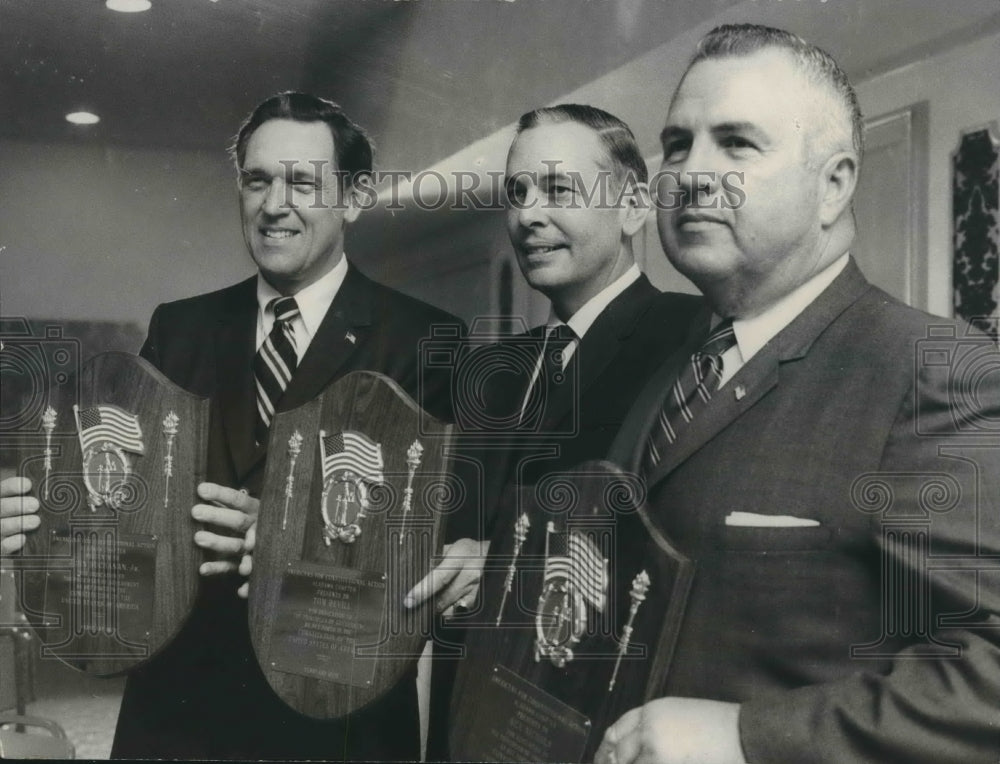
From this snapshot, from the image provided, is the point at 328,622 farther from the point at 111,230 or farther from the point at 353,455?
the point at 111,230

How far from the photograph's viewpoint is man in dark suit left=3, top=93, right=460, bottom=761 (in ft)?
9.05

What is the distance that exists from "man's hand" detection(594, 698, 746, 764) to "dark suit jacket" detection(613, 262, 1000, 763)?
0.11ft

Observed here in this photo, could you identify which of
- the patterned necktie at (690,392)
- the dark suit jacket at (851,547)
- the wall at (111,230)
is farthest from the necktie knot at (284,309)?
the dark suit jacket at (851,547)

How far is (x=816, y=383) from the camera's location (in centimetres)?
232

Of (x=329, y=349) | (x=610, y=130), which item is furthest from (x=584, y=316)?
(x=329, y=349)

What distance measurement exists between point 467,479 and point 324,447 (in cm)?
39

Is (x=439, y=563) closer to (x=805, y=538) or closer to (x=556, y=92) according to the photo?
(x=805, y=538)

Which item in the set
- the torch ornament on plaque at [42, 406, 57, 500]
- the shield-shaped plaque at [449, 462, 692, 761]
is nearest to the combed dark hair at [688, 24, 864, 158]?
the shield-shaped plaque at [449, 462, 692, 761]

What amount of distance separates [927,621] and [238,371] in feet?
6.01

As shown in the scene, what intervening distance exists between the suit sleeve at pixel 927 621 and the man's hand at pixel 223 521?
1363 mm

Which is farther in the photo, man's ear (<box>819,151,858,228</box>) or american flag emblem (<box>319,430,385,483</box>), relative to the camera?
american flag emblem (<box>319,430,385,483</box>)

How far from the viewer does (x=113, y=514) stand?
2.85m

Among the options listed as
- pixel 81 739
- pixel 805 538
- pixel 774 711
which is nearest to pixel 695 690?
pixel 774 711
